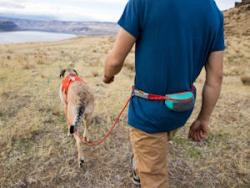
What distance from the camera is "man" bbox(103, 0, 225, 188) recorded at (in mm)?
1991

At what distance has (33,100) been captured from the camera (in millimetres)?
7051

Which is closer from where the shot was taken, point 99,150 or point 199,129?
point 199,129

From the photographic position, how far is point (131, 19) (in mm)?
1977

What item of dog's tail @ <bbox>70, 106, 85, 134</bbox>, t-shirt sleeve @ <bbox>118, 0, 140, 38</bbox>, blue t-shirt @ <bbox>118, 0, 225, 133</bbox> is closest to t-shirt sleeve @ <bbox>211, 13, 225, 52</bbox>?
blue t-shirt @ <bbox>118, 0, 225, 133</bbox>

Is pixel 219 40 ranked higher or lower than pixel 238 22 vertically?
higher

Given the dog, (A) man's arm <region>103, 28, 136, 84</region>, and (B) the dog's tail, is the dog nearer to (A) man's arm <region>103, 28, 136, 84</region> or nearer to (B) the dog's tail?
(B) the dog's tail

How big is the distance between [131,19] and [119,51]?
0.23 meters

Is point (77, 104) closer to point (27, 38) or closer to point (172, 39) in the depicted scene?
point (172, 39)

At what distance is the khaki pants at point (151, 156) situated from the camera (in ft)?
7.76

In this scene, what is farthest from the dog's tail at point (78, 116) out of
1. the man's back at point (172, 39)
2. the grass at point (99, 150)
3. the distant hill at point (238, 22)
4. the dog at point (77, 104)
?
the distant hill at point (238, 22)

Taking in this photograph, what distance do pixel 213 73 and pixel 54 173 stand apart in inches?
108

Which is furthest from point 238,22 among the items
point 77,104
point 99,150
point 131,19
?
point 131,19

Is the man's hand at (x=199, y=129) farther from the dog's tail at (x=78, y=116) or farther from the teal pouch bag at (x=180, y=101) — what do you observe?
the dog's tail at (x=78, y=116)

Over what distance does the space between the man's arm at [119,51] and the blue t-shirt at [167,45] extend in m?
0.05
